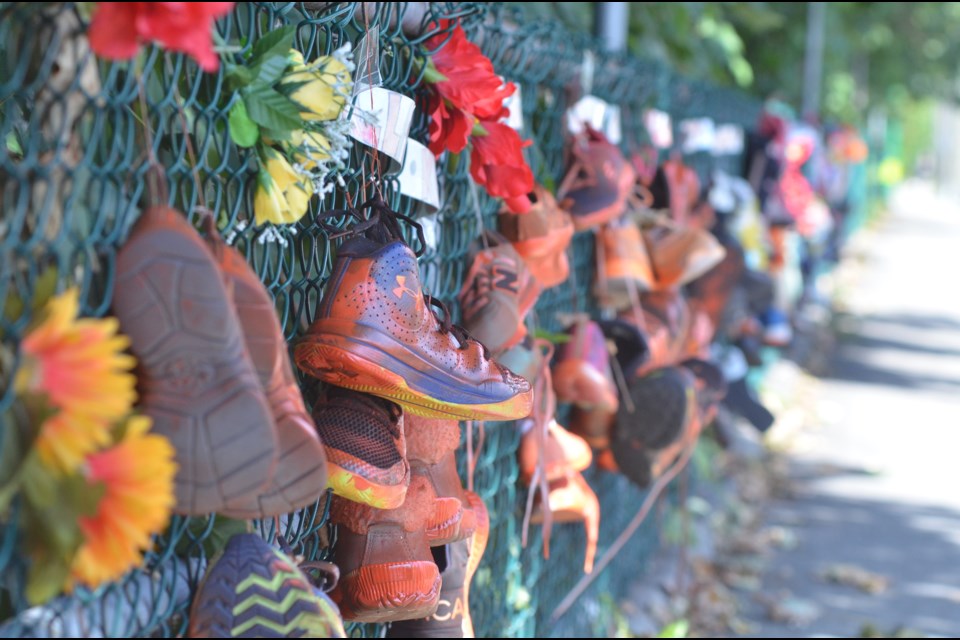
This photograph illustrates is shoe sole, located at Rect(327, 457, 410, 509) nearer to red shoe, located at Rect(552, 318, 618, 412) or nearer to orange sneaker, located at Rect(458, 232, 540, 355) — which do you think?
orange sneaker, located at Rect(458, 232, 540, 355)

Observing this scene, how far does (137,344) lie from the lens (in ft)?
3.84

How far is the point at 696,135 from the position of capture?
4645 millimetres

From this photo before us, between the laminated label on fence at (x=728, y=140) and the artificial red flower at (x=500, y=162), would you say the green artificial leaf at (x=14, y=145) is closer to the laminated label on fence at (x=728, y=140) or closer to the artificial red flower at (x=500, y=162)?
the artificial red flower at (x=500, y=162)

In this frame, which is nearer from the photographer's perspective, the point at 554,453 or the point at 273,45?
the point at 273,45

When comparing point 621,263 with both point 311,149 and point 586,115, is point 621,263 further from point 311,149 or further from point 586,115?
point 311,149

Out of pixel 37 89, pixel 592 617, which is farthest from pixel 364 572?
pixel 592 617

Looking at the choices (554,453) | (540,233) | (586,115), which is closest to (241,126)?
(540,233)

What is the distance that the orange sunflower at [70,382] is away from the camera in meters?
1.04

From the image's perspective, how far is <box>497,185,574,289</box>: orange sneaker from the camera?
244 centimetres

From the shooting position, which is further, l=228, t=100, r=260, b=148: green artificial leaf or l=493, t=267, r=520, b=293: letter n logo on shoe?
l=493, t=267, r=520, b=293: letter n logo on shoe

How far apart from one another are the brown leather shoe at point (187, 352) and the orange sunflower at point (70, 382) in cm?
10

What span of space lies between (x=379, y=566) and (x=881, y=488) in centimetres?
443

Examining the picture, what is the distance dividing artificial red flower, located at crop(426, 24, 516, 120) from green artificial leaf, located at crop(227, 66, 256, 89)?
2.00 feet

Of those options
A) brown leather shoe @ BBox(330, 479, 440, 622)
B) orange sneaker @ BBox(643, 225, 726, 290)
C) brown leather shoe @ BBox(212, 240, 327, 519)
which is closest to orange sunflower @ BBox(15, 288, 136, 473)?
brown leather shoe @ BBox(212, 240, 327, 519)
